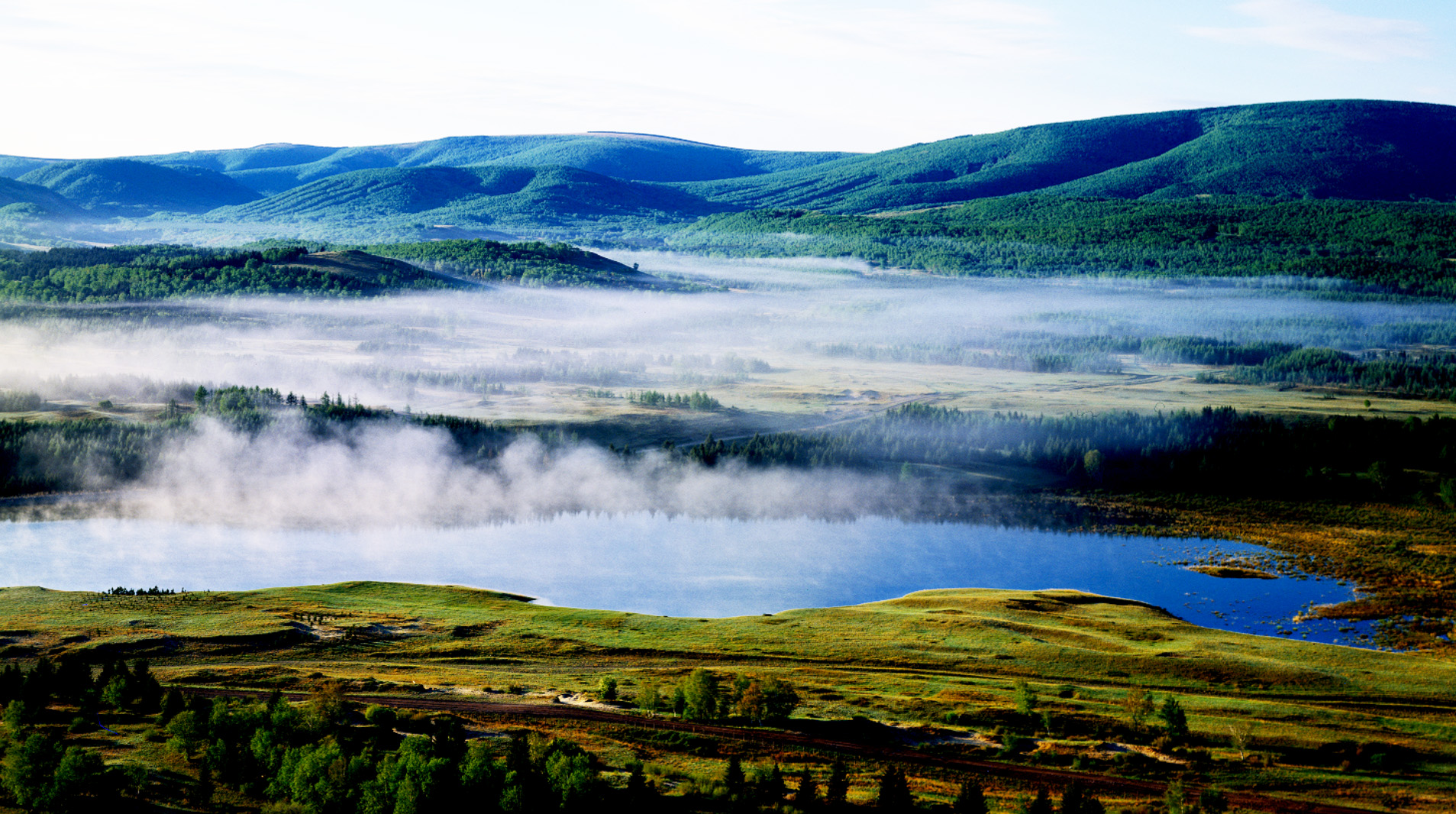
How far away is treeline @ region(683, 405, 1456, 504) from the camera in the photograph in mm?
114938

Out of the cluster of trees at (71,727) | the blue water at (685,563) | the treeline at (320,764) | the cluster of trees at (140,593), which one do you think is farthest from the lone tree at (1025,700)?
the cluster of trees at (140,593)

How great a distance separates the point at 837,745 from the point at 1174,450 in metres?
88.1

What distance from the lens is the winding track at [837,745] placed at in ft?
135

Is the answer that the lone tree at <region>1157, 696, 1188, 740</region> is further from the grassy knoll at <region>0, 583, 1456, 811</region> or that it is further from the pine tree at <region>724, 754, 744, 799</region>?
the pine tree at <region>724, 754, 744, 799</region>

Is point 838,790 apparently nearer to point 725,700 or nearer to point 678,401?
point 725,700

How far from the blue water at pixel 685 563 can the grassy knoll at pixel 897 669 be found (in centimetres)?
633

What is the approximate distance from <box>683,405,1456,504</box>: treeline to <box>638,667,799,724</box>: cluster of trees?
72.5 meters

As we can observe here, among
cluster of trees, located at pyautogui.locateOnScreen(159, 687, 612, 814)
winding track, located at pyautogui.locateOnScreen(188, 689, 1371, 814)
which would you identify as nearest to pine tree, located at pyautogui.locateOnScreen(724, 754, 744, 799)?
cluster of trees, located at pyautogui.locateOnScreen(159, 687, 612, 814)

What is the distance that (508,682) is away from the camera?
180 feet

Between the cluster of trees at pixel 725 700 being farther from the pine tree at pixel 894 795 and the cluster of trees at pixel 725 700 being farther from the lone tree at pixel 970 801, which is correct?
the lone tree at pixel 970 801

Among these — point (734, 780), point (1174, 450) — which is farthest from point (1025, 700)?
point (1174, 450)

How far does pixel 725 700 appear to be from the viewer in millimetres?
49812

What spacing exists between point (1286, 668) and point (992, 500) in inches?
2117

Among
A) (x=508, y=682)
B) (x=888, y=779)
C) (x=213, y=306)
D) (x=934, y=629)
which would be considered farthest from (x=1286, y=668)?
(x=213, y=306)
